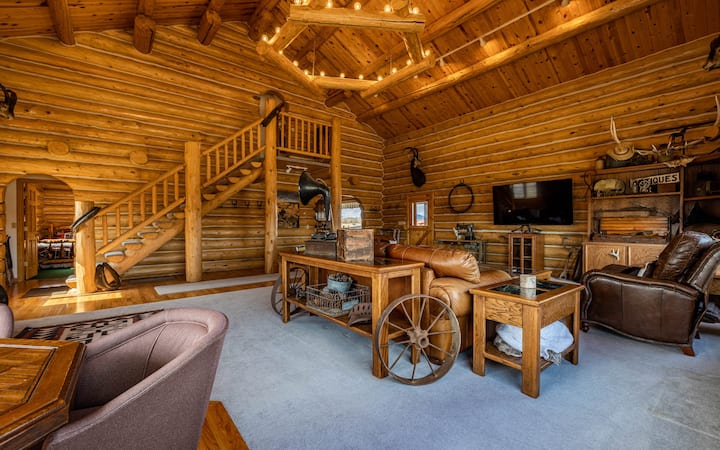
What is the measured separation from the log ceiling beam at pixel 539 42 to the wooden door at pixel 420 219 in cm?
280

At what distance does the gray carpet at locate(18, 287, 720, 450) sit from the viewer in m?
1.76

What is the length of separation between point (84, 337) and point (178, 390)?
10.2ft

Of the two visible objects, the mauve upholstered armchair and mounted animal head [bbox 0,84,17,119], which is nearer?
the mauve upholstered armchair

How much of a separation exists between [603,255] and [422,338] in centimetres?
445

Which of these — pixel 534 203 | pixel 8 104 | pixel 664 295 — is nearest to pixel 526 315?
pixel 664 295

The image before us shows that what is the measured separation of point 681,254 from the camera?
3.05m

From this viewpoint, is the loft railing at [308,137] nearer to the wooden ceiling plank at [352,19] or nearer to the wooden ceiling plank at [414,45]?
the wooden ceiling plank at [414,45]

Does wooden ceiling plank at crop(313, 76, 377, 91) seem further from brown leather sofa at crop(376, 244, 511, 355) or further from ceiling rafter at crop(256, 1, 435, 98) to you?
brown leather sofa at crop(376, 244, 511, 355)

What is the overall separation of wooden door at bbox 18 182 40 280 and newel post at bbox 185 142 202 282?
3919 millimetres

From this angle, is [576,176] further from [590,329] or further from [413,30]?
[413,30]

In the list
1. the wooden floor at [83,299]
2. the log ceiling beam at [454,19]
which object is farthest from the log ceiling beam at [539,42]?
the wooden floor at [83,299]

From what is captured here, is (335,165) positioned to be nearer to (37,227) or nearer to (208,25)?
(208,25)

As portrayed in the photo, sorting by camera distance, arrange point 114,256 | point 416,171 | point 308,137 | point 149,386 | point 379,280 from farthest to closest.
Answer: point 416,171 → point 308,137 → point 114,256 → point 379,280 → point 149,386

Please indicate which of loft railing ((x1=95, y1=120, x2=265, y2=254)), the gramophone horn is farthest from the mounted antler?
loft railing ((x1=95, y1=120, x2=265, y2=254))
